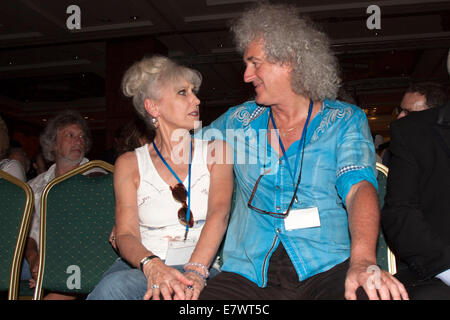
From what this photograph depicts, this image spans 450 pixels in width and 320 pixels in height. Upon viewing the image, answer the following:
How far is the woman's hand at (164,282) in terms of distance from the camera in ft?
4.39

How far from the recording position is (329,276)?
1.45m

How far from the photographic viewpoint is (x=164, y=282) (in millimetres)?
1358

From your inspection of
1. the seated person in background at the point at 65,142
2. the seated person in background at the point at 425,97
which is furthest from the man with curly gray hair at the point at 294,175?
the seated person in background at the point at 425,97

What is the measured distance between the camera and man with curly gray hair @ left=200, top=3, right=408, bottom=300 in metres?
1.43

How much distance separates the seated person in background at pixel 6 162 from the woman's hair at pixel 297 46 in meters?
1.75

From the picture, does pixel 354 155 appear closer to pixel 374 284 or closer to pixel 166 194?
pixel 374 284

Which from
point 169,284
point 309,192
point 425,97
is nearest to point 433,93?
point 425,97

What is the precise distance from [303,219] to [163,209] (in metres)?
0.54

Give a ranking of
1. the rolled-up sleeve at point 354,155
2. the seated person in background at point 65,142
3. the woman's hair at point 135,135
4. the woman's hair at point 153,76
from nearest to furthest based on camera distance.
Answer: the rolled-up sleeve at point 354,155 → the woman's hair at point 153,76 → the seated person in background at point 65,142 → the woman's hair at point 135,135

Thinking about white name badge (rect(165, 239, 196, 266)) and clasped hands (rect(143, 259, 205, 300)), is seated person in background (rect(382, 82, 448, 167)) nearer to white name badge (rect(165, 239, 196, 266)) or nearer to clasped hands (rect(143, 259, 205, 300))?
white name badge (rect(165, 239, 196, 266))

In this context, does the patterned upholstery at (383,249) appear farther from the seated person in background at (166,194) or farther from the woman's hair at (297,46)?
the seated person in background at (166,194)

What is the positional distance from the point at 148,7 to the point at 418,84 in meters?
4.64

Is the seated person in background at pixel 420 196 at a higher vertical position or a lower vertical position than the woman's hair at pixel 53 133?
lower
